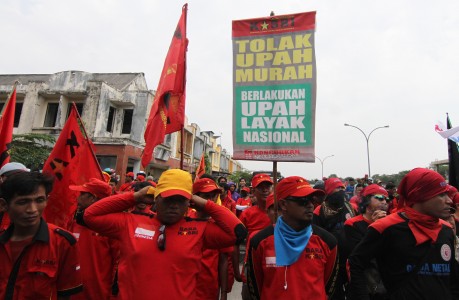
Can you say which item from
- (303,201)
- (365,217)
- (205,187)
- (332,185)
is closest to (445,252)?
(303,201)

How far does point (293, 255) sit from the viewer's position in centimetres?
237

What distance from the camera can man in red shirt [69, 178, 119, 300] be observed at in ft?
10.8

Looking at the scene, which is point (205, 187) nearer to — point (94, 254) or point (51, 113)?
point (94, 254)

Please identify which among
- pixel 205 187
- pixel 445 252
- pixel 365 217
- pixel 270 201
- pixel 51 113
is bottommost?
pixel 445 252

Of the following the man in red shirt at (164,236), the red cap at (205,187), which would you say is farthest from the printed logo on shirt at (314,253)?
the red cap at (205,187)

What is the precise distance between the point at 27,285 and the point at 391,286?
7.88ft

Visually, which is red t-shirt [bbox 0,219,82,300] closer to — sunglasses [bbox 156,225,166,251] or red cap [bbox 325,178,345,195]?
sunglasses [bbox 156,225,166,251]

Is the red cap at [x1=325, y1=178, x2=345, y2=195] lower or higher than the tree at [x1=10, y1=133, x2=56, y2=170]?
lower

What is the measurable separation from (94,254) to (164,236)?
1.53 m

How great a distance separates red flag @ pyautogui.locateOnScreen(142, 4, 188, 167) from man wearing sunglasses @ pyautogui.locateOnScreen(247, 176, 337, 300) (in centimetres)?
228

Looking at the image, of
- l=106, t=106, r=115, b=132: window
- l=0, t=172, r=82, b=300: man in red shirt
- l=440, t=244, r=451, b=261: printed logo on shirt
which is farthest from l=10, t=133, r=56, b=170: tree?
l=440, t=244, r=451, b=261: printed logo on shirt

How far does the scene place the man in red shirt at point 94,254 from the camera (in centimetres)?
330

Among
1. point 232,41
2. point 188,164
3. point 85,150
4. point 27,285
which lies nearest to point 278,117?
point 232,41

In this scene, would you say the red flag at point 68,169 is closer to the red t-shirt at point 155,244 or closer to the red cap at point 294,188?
the red t-shirt at point 155,244
